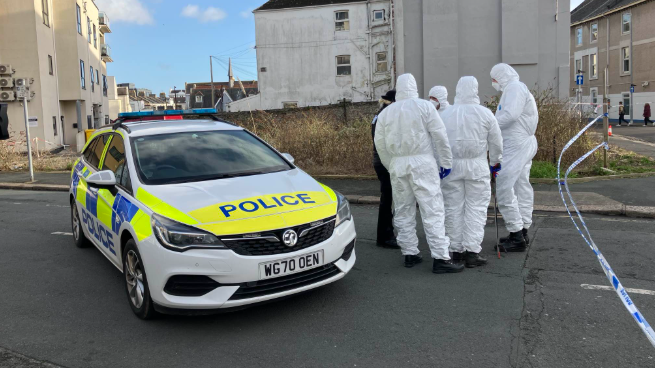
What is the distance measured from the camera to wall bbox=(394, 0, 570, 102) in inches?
851

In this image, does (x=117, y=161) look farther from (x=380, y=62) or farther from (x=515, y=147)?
(x=380, y=62)

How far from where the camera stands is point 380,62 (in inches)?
1276

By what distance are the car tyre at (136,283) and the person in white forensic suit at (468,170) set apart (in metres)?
3.05

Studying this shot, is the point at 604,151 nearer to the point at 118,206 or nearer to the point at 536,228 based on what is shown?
the point at 536,228

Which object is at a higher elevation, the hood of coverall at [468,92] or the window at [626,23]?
the window at [626,23]

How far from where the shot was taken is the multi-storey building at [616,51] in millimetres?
38250

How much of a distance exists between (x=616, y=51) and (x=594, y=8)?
7010 millimetres

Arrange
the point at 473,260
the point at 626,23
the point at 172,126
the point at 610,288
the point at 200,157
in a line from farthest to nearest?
the point at 626,23 < the point at 172,126 < the point at 473,260 < the point at 200,157 < the point at 610,288

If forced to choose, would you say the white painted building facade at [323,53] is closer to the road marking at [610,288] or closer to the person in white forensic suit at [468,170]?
the person in white forensic suit at [468,170]

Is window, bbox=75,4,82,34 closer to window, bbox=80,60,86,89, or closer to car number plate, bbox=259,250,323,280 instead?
window, bbox=80,60,86,89

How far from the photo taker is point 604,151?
12211 mm

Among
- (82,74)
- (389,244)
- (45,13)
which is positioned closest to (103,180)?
(389,244)

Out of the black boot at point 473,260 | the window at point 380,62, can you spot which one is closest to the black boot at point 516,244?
the black boot at point 473,260

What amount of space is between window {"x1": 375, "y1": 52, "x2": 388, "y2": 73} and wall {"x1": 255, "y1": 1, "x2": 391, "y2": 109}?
0.30m
